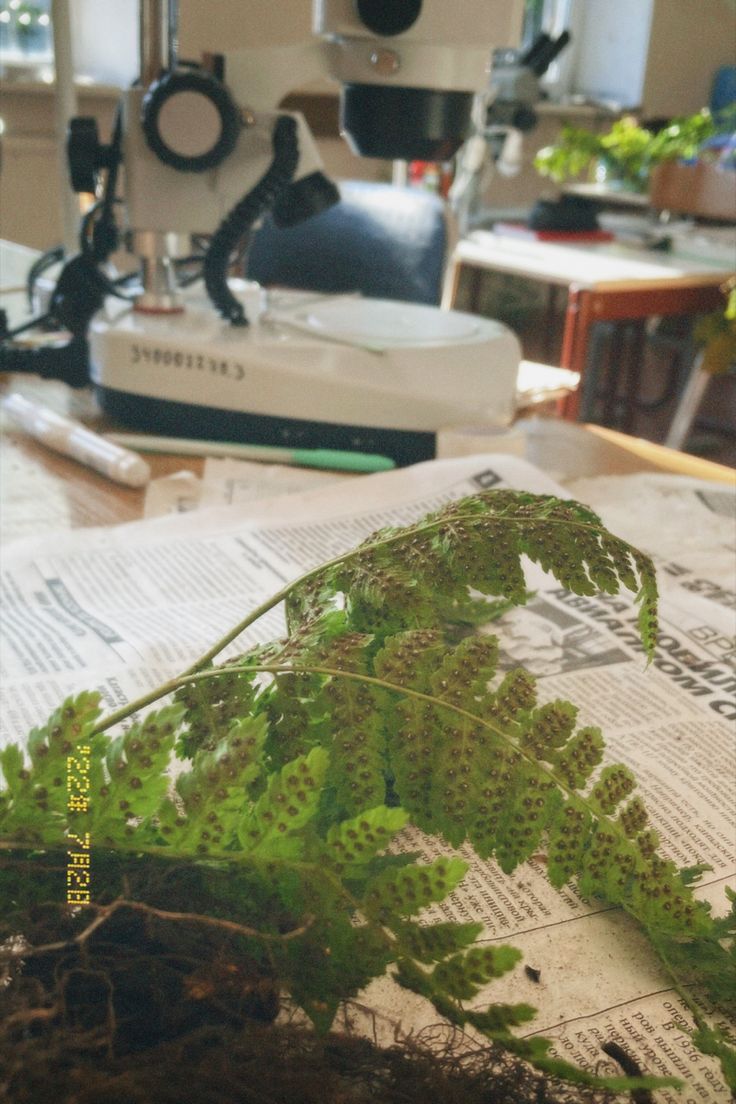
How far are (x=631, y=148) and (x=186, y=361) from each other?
106 inches

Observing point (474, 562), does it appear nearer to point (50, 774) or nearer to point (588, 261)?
point (50, 774)

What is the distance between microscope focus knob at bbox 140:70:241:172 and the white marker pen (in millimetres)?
254

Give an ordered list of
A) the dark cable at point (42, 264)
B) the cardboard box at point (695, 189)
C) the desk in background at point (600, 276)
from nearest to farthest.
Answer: the dark cable at point (42, 264) → the desk in background at point (600, 276) → the cardboard box at point (695, 189)

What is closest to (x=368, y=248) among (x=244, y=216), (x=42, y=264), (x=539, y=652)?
(x=42, y=264)

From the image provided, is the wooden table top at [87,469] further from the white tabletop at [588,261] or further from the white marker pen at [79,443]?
the white tabletop at [588,261]

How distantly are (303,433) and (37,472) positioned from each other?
237 millimetres

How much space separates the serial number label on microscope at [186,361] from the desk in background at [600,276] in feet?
3.95

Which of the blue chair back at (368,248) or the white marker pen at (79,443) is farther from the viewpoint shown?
the blue chair back at (368,248)

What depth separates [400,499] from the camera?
0.86 meters

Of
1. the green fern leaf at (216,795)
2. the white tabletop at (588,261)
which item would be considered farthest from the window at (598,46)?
the green fern leaf at (216,795)

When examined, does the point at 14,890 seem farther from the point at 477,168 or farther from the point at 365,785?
the point at 477,168

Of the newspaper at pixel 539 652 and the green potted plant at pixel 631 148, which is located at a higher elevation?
the green potted plant at pixel 631 148

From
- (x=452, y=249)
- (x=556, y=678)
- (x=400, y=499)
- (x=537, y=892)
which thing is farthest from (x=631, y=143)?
(x=537, y=892)

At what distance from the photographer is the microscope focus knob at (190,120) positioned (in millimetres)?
907
